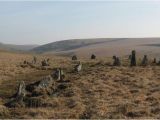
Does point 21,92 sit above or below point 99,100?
above

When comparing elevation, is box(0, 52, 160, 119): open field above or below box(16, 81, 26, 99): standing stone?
below

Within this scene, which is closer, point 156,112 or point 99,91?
point 156,112

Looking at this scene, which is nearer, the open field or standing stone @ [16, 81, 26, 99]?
the open field

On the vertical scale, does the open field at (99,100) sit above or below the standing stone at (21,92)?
below

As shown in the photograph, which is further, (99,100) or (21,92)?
(21,92)

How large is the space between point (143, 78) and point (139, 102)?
10.1 metres

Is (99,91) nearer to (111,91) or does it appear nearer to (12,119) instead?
(111,91)

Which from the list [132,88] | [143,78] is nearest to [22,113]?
[132,88]

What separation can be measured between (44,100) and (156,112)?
6.13m

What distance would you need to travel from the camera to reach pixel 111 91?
23.3 metres

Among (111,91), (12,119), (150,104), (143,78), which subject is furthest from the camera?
(143,78)

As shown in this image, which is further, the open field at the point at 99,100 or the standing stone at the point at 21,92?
the standing stone at the point at 21,92

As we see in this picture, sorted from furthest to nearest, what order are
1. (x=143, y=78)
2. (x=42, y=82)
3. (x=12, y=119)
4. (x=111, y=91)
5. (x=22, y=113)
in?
(x=143, y=78) → (x=42, y=82) → (x=111, y=91) → (x=22, y=113) → (x=12, y=119)

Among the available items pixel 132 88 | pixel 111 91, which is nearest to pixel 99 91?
pixel 111 91
